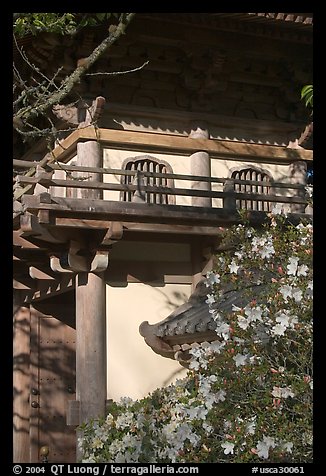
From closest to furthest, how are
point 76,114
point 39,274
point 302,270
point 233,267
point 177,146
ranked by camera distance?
point 302,270
point 233,267
point 76,114
point 177,146
point 39,274

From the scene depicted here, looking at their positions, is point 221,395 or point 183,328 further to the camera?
point 183,328

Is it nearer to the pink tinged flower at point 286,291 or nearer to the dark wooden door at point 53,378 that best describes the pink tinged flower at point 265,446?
the pink tinged flower at point 286,291

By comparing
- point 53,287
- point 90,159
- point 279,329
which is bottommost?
point 279,329

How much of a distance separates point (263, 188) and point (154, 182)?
1.81m

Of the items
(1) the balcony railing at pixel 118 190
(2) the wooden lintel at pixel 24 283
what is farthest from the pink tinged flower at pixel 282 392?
(2) the wooden lintel at pixel 24 283

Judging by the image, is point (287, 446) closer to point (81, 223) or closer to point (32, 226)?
point (81, 223)

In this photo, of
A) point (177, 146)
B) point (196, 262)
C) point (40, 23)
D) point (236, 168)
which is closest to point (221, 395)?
point (40, 23)

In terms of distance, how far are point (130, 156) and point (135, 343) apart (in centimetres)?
265

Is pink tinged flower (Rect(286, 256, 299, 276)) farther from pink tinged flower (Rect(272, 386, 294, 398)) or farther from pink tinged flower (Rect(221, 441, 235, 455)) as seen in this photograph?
pink tinged flower (Rect(221, 441, 235, 455))

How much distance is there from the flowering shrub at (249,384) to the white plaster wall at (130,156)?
3.56 m

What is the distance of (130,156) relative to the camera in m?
11.1

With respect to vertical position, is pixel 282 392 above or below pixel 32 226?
below

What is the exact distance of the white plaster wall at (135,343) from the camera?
412 inches
